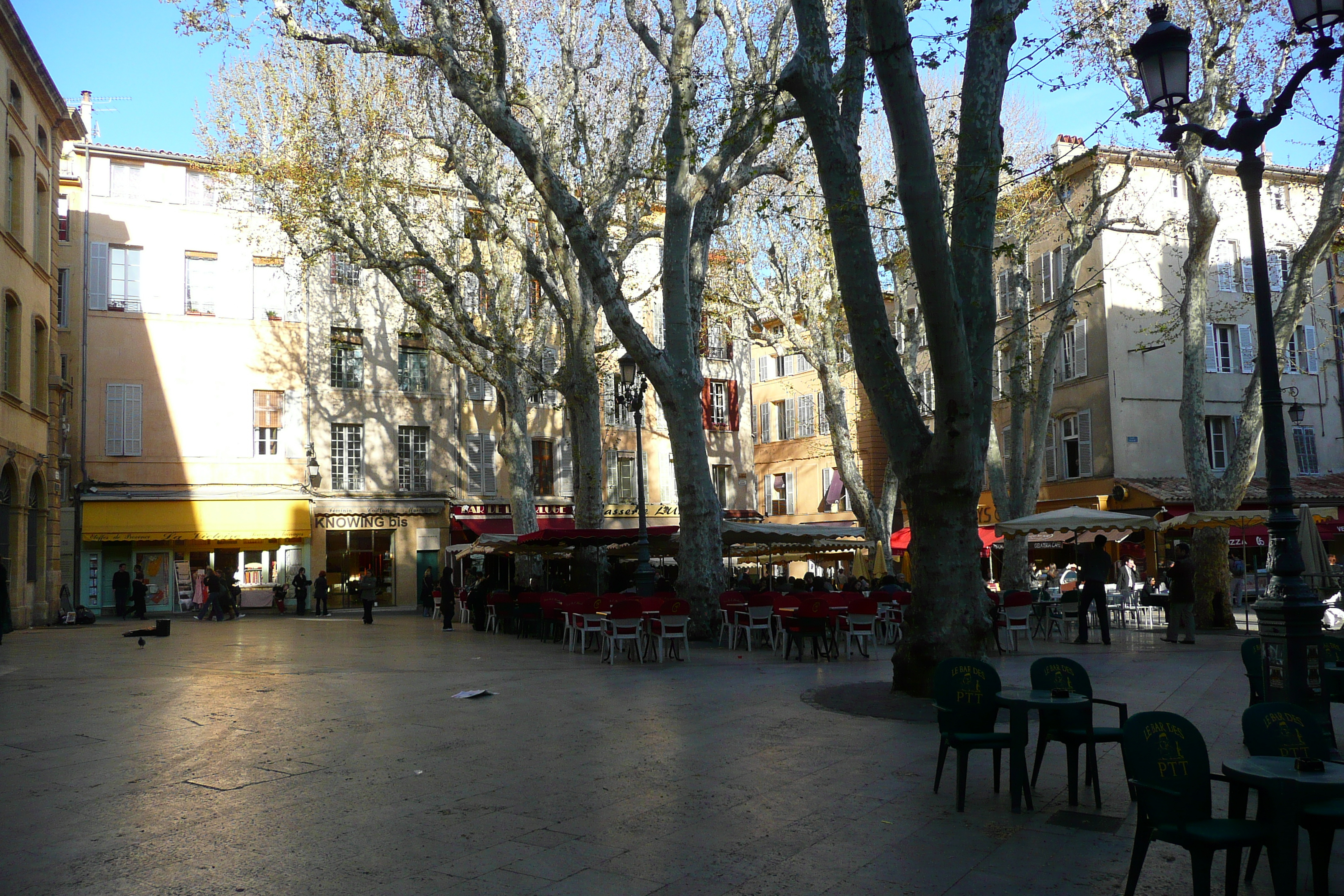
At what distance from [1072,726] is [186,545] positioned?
2962 cm

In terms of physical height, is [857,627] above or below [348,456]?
below

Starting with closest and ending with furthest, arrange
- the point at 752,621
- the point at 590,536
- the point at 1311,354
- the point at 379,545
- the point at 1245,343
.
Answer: the point at 752,621 → the point at 590,536 → the point at 1245,343 → the point at 379,545 → the point at 1311,354

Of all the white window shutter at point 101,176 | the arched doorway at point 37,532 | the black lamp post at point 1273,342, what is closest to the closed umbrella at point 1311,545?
the black lamp post at point 1273,342

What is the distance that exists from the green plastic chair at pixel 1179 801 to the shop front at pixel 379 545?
99.3 feet

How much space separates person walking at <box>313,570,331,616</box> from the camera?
96.0 feet

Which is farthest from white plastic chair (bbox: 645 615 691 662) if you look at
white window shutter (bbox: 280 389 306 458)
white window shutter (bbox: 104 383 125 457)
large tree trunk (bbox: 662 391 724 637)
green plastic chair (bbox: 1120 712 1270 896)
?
white window shutter (bbox: 104 383 125 457)

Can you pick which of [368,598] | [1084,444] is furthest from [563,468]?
[1084,444]

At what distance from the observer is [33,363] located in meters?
23.5

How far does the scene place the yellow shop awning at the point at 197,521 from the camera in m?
29.5

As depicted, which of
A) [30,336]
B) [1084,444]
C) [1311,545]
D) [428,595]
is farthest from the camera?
[1084,444]

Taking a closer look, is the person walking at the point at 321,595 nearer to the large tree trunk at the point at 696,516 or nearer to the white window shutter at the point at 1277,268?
the large tree trunk at the point at 696,516

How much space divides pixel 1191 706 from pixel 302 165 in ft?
64.1

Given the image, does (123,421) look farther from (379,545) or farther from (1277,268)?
(1277,268)

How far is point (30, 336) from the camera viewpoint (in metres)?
22.7
